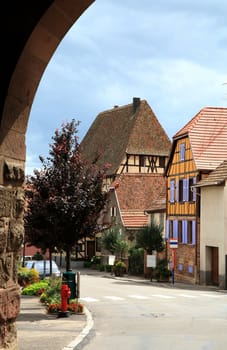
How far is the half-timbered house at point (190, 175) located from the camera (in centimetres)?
3625

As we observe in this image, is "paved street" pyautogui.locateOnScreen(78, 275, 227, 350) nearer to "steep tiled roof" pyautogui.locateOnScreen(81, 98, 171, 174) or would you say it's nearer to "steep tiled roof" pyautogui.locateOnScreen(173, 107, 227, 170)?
"steep tiled roof" pyautogui.locateOnScreen(173, 107, 227, 170)

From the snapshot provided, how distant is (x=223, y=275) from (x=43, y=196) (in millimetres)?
16817

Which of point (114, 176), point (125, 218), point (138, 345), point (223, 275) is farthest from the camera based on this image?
point (114, 176)

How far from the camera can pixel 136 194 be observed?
5231 centimetres

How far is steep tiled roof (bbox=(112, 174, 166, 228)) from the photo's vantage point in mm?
50344

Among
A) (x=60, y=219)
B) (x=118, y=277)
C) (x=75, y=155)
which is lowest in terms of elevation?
(x=118, y=277)

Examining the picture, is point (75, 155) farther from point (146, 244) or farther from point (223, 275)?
point (146, 244)

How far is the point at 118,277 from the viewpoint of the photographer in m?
42.8

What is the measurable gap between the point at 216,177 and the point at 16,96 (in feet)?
95.6

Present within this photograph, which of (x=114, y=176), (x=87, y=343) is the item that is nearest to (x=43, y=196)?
(x=87, y=343)

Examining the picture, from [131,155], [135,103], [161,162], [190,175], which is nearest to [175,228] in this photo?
[190,175]

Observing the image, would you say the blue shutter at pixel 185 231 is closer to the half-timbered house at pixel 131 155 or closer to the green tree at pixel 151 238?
the green tree at pixel 151 238

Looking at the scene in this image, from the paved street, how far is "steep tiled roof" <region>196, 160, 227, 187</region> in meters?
10.6

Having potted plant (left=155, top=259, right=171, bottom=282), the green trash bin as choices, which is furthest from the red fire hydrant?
potted plant (left=155, top=259, right=171, bottom=282)
